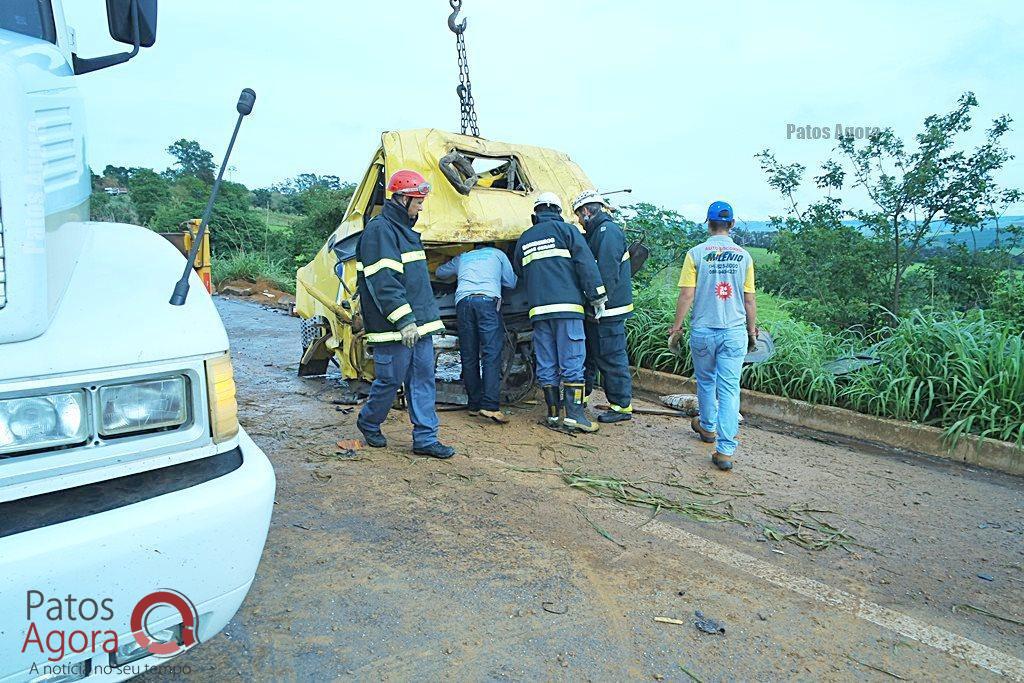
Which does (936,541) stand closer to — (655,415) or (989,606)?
(989,606)

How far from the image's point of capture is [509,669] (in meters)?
2.58

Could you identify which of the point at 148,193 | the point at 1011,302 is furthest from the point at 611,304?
the point at 148,193

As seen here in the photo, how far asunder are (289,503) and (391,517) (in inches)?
24.0

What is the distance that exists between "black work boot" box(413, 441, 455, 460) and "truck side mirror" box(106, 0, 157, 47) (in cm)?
303

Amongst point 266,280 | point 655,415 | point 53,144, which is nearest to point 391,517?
point 53,144

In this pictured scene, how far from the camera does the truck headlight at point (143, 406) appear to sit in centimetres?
184

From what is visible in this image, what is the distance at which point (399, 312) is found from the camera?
4.73 m

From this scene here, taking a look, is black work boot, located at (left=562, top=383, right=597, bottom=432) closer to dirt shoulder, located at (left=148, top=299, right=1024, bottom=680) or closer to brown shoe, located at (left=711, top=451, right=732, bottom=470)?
dirt shoulder, located at (left=148, top=299, right=1024, bottom=680)

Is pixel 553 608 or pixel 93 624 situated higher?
pixel 93 624

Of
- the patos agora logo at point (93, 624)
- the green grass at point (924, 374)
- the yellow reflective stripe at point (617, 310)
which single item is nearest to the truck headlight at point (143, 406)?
the patos agora logo at point (93, 624)

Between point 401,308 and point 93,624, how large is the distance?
3.21 meters

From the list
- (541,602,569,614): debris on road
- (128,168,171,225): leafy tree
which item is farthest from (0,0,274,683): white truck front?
(128,168,171,225): leafy tree

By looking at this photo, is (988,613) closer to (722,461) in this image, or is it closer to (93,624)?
(722,461)

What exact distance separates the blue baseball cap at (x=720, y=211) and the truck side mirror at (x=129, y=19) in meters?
3.74
